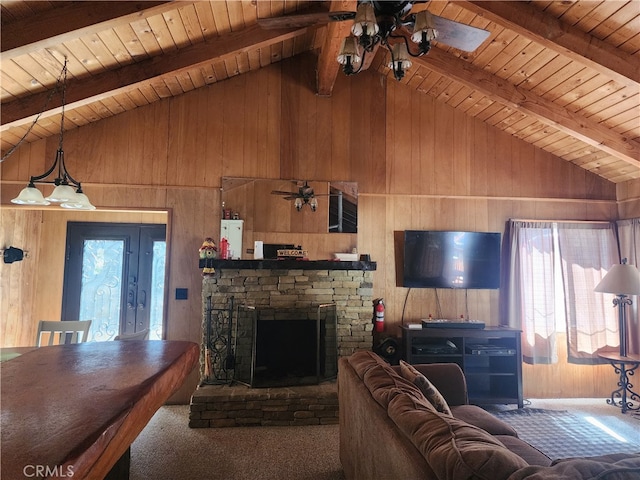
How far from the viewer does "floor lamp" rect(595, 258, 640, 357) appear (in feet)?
12.1

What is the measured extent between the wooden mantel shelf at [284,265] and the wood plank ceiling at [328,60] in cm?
186

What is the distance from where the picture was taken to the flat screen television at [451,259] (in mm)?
4215

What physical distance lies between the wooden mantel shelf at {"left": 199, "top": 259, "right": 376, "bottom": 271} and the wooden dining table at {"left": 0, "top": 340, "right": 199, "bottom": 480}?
203 centimetres

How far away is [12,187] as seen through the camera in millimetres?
3854

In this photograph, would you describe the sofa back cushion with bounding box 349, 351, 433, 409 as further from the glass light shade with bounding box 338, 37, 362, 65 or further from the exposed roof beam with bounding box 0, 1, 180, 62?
the exposed roof beam with bounding box 0, 1, 180, 62

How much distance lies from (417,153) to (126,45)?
3209 mm

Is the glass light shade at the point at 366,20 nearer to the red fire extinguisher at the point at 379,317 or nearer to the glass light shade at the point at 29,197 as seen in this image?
the glass light shade at the point at 29,197

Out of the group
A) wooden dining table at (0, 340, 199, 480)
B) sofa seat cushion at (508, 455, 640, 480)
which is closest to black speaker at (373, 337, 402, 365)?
wooden dining table at (0, 340, 199, 480)

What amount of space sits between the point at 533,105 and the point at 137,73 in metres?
3.86

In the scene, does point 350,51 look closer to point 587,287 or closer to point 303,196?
point 303,196

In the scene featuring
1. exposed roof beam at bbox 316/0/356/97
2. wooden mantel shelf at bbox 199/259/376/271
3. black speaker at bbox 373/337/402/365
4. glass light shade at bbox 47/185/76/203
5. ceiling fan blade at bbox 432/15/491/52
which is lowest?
black speaker at bbox 373/337/402/365

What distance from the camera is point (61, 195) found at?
94.0 inches

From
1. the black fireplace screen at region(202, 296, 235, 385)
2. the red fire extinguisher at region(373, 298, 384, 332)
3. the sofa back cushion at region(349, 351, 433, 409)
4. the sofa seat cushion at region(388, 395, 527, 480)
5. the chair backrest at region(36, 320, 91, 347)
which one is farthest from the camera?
the red fire extinguisher at region(373, 298, 384, 332)

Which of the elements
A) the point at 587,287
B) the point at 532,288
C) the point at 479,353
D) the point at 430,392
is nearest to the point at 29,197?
the point at 430,392
